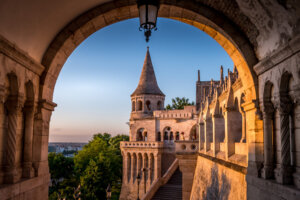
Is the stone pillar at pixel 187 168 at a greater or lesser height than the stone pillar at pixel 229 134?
lesser

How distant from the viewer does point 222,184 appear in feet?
31.9

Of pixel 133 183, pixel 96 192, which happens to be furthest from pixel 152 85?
pixel 96 192

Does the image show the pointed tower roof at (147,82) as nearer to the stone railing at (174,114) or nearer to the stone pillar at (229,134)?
the stone railing at (174,114)

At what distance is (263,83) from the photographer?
18.2ft

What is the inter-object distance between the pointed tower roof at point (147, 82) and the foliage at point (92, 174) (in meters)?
Answer: 9.89

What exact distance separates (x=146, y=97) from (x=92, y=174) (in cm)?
1347

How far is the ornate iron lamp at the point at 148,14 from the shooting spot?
175 inches

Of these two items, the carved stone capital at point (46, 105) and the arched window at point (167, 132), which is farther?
the arched window at point (167, 132)

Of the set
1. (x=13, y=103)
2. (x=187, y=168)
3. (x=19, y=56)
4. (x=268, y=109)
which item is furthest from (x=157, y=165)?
(x=19, y=56)

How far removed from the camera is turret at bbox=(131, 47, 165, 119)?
41625mm

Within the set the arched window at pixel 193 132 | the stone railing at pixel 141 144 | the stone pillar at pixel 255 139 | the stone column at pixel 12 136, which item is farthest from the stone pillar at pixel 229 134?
the arched window at pixel 193 132

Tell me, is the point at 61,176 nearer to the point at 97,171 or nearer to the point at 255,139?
the point at 97,171

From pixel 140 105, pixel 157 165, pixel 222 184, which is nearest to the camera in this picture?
pixel 222 184

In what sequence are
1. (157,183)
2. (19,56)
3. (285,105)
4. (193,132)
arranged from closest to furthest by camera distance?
(285,105)
(19,56)
(157,183)
(193,132)
